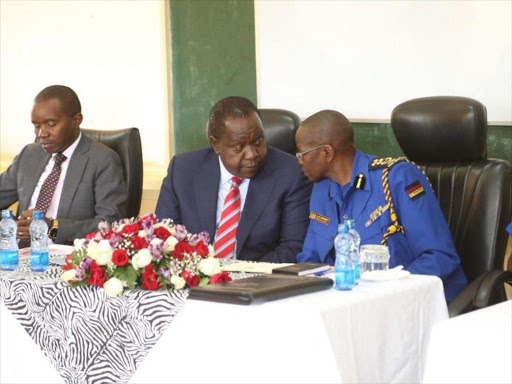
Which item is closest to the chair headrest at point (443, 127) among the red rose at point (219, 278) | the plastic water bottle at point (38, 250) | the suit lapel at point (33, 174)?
the red rose at point (219, 278)

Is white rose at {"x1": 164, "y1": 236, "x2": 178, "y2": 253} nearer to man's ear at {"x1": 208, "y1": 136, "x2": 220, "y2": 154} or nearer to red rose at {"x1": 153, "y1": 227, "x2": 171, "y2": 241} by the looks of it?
red rose at {"x1": 153, "y1": 227, "x2": 171, "y2": 241}

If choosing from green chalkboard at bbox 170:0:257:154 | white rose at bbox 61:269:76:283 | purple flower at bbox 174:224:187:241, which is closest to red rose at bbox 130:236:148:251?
purple flower at bbox 174:224:187:241

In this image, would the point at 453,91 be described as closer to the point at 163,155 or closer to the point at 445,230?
the point at 445,230

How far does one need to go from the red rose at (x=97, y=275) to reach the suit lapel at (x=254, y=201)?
3.56 feet

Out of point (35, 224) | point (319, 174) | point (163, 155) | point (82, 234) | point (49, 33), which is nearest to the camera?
point (35, 224)

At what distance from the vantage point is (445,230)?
3428 mm

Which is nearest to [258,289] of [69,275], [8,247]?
[69,275]

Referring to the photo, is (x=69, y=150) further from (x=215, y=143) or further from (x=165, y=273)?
(x=165, y=273)

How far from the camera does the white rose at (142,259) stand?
2.75 meters

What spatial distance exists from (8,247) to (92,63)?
3.67 metres

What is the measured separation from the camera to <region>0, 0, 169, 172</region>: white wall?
6508 millimetres

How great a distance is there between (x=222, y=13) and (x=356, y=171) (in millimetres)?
2704

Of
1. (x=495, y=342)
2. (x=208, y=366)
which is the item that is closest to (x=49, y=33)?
(x=208, y=366)

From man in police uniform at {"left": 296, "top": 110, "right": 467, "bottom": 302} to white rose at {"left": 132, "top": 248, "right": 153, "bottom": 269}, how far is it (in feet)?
3.43
